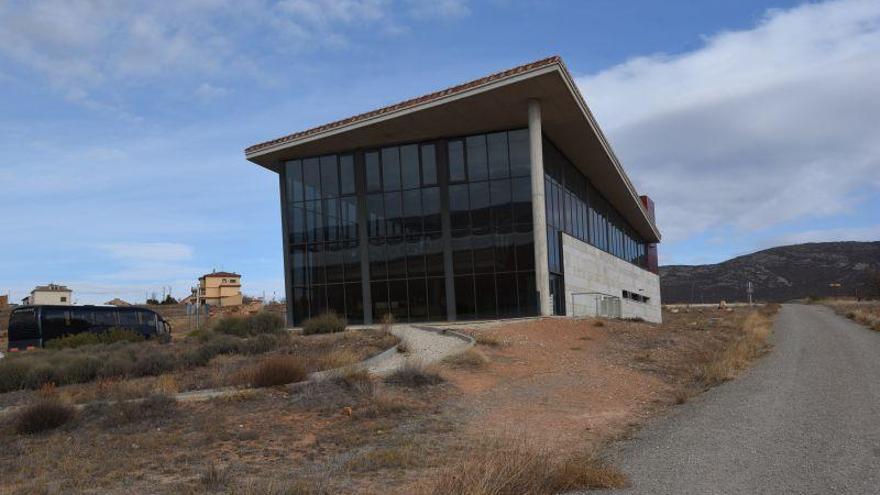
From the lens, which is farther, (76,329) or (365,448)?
(76,329)

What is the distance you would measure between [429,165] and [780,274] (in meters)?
144

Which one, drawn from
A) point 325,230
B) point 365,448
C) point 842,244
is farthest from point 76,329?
point 842,244

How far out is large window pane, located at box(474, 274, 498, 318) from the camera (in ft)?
109

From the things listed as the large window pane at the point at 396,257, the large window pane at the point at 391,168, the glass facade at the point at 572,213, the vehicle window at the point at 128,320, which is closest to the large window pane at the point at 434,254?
the large window pane at the point at 396,257

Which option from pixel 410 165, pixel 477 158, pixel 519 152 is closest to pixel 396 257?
pixel 410 165

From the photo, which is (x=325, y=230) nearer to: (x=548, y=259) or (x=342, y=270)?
(x=342, y=270)

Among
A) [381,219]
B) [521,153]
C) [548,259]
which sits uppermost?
[521,153]

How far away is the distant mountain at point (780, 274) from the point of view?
14212cm

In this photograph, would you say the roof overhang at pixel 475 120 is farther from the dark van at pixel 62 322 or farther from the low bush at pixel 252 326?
the dark van at pixel 62 322

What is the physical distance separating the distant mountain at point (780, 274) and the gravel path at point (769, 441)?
131 m

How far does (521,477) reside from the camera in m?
6.71

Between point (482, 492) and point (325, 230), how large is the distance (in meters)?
31.7

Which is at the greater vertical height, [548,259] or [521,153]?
[521,153]

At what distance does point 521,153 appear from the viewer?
33.3m
